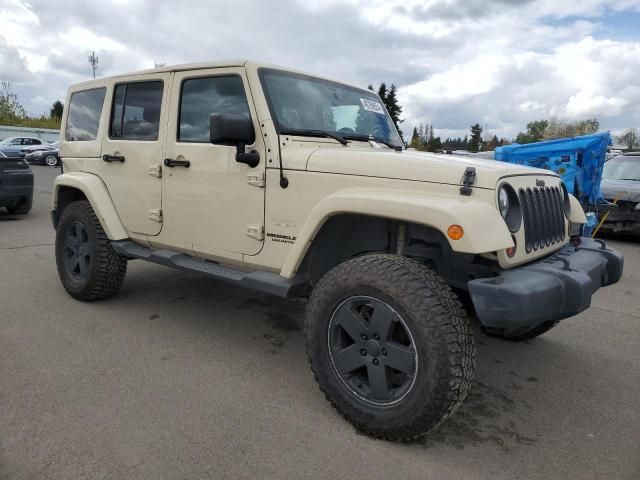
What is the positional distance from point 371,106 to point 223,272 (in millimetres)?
1773

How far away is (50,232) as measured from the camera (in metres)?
8.16

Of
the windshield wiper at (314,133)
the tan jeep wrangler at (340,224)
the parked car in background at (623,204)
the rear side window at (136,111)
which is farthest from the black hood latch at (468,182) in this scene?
the parked car in background at (623,204)

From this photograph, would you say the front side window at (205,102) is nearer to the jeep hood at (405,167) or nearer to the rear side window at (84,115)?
the jeep hood at (405,167)

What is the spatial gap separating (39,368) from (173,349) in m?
0.85

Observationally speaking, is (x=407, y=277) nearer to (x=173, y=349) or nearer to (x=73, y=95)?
(x=173, y=349)

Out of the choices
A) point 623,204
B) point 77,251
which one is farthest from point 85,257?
point 623,204

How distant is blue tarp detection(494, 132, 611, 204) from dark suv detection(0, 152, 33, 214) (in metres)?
8.89

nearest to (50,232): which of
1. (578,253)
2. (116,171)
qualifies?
(116,171)

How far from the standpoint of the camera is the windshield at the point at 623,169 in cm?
927

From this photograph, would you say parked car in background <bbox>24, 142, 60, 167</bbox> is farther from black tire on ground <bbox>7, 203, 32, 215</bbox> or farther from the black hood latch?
the black hood latch

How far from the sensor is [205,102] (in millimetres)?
3516

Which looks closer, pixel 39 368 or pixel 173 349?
pixel 39 368

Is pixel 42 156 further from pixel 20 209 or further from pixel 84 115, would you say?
pixel 84 115

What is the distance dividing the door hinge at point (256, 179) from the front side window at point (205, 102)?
0.40 meters
